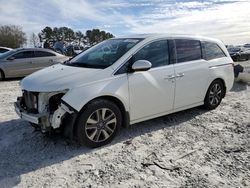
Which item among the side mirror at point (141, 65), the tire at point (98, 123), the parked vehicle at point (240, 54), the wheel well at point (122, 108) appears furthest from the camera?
the parked vehicle at point (240, 54)

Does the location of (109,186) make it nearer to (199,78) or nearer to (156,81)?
(156,81)

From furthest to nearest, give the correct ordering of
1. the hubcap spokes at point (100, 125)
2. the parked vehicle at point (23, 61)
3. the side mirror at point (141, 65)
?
1. the parked vehicle at point (23, 61)
2. the side mirror at point (141, 65)
3. the hubcap spokes at point (100, 125)

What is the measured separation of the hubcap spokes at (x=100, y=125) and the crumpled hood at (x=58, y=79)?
1.78ft

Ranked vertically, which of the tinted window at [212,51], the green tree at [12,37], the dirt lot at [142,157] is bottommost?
the dirt lot at [142,157]

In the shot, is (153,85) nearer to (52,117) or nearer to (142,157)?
(142,157)

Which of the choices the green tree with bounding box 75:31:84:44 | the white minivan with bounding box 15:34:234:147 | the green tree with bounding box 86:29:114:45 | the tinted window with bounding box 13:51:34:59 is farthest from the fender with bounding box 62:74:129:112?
the green tree with bounding box 75:31:84:44

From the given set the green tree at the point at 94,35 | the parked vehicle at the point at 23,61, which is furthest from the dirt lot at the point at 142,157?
the green tree at the point at 94,35

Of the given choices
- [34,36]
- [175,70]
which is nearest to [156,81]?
[175,70]

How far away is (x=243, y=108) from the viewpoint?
678 cm

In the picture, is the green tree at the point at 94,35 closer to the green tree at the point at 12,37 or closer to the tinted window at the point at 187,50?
the green tree at the point at 12,37

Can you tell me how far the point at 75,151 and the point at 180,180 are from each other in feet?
5.42

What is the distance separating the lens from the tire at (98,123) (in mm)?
4344

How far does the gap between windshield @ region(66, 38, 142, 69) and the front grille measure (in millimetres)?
982

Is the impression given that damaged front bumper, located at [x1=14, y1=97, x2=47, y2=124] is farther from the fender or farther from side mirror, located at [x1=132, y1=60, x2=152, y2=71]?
side mirror, located at [x1=132, y1=60, x2=152, y2=71]
